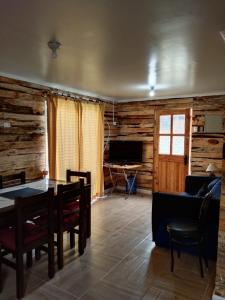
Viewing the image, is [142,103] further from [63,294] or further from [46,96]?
[63,294]

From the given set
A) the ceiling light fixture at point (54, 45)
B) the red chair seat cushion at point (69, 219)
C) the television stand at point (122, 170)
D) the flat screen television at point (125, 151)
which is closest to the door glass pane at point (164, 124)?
the flat screen television at point (125, 151)

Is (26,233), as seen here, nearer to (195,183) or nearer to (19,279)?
(19,279)

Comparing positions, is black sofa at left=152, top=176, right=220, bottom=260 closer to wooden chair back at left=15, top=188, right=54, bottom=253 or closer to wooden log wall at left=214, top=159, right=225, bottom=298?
wooden log wall at left=214, top=159, right=225, bottom=298

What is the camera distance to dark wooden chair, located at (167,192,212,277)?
265cm

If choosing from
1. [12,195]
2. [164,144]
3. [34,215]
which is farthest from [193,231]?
[164,144]

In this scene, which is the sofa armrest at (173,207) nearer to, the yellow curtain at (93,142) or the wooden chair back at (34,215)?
the wooden chair back at (34,215)

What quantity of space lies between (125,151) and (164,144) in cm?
94

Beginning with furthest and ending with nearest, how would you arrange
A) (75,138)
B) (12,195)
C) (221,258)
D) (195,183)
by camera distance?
(75,138)
(195,183)
(12,195)
(221,258)

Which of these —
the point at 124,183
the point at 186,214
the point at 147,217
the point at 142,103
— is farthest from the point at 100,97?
the point at 186,214

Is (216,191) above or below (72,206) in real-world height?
above

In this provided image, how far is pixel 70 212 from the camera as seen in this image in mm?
2869

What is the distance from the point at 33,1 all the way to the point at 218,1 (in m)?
1.21

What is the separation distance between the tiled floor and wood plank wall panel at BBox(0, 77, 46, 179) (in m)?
1.52

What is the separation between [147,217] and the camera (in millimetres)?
4387
